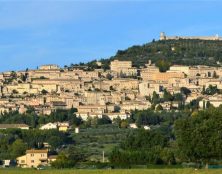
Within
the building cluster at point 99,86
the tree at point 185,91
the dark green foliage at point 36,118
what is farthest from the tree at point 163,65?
the dark green foliage at point 36,118

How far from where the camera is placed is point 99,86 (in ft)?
489

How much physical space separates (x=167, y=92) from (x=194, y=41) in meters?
32.4

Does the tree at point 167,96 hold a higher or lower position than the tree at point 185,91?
lower

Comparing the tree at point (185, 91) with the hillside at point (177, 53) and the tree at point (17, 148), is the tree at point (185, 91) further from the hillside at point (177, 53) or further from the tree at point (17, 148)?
the tree at point (17, 148)

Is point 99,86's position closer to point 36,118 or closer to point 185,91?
point 185,91

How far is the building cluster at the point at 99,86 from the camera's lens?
434ft

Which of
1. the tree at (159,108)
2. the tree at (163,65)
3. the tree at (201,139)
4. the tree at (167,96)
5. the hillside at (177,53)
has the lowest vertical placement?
the tree at (201,139)

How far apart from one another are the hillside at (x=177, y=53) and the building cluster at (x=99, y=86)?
3.46 m

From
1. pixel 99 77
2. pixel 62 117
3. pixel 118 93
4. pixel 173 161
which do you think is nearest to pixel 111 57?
pixel 99 77

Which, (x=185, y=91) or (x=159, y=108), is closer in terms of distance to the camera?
(x=159, y=108)

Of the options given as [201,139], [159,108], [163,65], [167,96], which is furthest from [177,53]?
[201,139]

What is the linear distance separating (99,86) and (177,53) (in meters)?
16.5

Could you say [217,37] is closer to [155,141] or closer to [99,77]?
[99,77]

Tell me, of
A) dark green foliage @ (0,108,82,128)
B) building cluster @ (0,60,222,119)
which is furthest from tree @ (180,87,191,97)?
dark green foliage @ (0,108,82,128)
